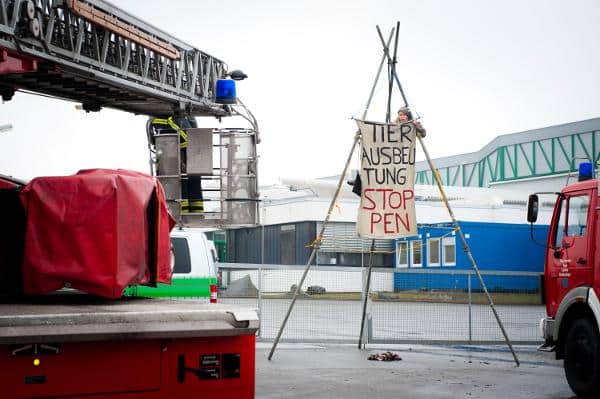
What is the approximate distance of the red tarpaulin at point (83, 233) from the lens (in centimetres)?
583

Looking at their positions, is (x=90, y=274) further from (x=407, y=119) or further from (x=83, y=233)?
(x=407, y=119)

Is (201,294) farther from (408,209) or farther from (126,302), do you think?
(126,302)

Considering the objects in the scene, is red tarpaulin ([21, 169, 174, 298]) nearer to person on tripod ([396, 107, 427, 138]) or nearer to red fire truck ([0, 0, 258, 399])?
red fire truck ([0, 0, 258, 399])

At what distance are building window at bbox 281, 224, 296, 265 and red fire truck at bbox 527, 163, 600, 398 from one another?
33.0m

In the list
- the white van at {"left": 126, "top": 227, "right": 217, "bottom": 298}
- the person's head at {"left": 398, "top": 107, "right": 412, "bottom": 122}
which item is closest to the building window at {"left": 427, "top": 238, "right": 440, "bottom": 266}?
the person's head at {"left": 398, "top": 107, "right": 412, "bottom": 122}

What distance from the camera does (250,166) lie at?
1042cm

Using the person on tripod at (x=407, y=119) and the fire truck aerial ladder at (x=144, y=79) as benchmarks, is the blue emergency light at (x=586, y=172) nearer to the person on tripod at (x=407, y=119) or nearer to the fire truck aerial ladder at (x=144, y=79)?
the person on tripod at (x=407, y=119)

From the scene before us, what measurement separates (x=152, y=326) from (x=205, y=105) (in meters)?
5.86

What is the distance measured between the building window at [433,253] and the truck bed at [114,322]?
35.2 metres

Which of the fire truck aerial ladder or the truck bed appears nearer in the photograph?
the truck bed

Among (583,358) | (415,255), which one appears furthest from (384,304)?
(415,255)

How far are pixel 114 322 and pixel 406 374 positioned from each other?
806 centimetres

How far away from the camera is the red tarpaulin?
583 centimetres

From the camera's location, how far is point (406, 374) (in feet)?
40.9
